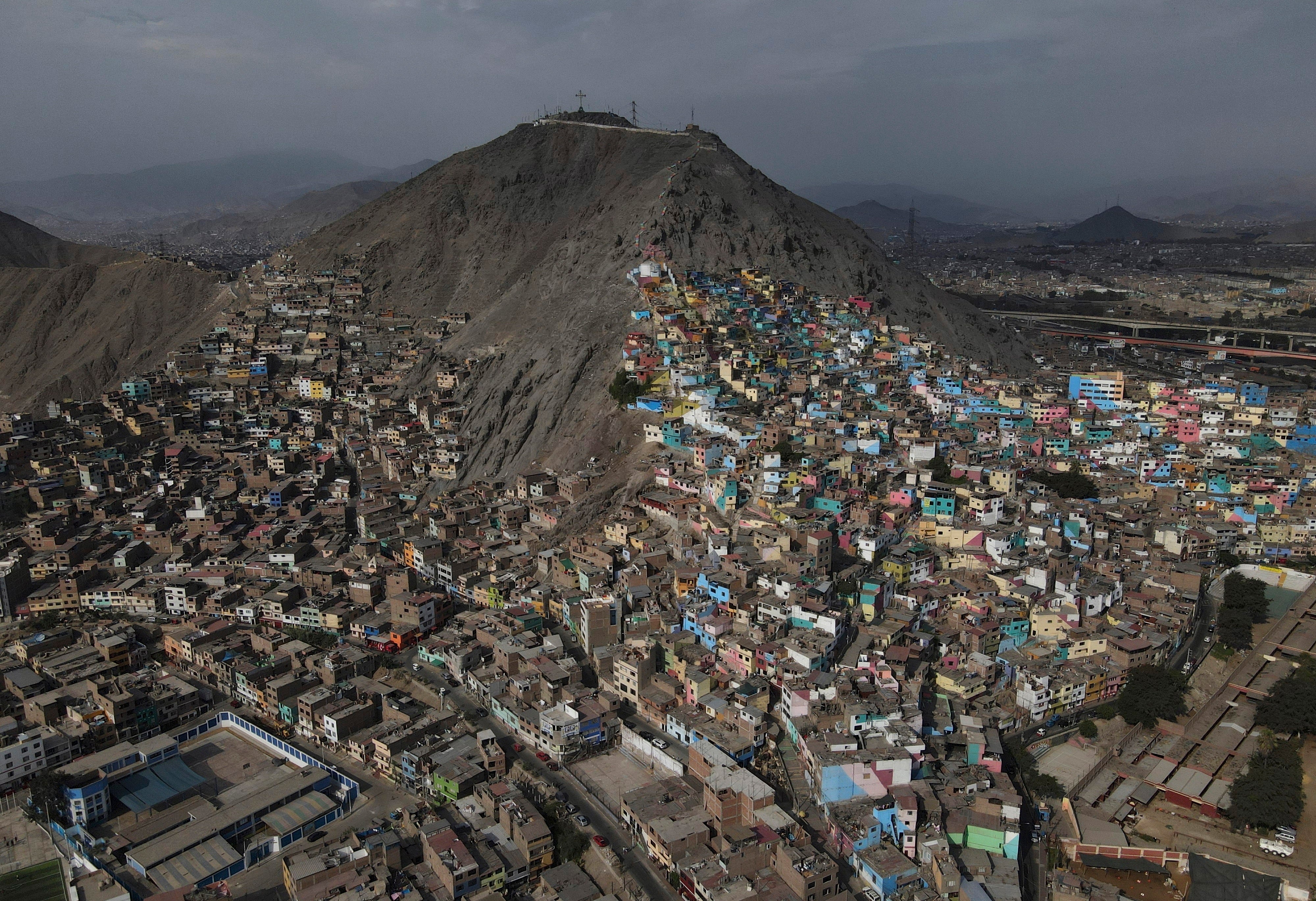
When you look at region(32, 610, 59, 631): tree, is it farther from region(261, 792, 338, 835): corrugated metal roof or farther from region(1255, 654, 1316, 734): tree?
region(1255, 654, 1316, 734): tree

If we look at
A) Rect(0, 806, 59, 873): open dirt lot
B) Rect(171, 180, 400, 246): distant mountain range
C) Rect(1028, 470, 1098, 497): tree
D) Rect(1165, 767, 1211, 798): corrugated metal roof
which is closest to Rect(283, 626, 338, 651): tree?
Rect(0, 806, 59, 873): open dirt lot

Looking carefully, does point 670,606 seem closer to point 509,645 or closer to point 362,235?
point 509,645

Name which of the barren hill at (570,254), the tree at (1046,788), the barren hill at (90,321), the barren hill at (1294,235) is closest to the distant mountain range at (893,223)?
the barren hill at (1294,235)

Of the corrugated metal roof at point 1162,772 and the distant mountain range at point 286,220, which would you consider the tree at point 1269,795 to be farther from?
the distant mountain range at point 286,220

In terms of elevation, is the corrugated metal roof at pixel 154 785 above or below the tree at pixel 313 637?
below

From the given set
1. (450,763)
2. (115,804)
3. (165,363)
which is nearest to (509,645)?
(450,763)

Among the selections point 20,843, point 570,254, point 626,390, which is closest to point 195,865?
point 20,843
